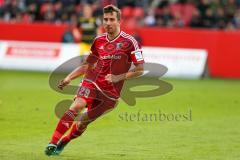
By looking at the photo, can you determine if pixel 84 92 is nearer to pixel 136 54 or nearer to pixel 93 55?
pixel 93 55

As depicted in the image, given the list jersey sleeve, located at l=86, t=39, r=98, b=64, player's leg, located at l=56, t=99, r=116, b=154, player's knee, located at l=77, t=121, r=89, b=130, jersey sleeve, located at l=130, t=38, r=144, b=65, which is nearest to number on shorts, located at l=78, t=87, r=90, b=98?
player's leg, located at l=56, t=99, r=116, b=154

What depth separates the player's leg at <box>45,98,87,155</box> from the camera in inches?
398

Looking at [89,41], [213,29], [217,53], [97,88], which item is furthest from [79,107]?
[213,29]

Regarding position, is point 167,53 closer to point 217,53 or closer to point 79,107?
point 217,53

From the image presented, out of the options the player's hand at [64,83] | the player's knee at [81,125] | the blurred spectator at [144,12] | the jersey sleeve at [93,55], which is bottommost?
the blurred spectator at [144,12]

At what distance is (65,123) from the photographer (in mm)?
10180

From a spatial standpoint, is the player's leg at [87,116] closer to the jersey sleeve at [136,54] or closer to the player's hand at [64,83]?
the player's hand at [64,83]

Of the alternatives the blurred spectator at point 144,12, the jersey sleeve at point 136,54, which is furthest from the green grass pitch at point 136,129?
the blurred spectator at point 144,12

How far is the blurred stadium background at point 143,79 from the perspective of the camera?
11719 millimetres

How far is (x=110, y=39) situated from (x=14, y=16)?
834 inches

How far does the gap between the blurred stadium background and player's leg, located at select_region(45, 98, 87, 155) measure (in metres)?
0.34

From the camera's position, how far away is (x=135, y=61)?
1046cm

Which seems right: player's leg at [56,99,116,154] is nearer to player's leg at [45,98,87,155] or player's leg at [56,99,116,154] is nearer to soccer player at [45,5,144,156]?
soccer player at [45,5,144,156]

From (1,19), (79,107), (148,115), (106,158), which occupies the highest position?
(79,107)
